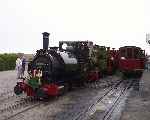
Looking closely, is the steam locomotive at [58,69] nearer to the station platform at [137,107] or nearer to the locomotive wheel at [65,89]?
the locomotive wheel at [65,89]

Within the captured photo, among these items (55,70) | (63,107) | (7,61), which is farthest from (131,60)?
(63,107)

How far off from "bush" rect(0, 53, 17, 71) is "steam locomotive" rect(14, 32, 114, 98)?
17754 millimetres

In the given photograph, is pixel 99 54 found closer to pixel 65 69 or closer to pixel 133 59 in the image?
pixel 133 59

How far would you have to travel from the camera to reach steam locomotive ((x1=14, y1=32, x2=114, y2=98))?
16047 mm

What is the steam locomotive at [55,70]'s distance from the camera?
16.0 meters

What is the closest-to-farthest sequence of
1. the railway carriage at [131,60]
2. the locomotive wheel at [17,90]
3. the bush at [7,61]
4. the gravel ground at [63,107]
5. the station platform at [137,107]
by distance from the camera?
the gravel ground at [63,107], the station platform at [137,107], the locomotive wheel at [17,90], the railway carriage at [131,60], the bush at [7,61]

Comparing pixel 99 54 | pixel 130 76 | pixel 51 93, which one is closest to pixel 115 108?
pixel 51 93

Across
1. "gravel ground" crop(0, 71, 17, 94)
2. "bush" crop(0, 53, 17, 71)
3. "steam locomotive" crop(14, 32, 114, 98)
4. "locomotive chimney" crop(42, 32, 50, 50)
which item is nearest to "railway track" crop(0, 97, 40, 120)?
"steam locomotive" crop(14, 32, 114, 98)

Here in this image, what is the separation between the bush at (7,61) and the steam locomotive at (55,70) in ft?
58.2

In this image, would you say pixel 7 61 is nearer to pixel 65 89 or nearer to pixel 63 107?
pixel 65 89

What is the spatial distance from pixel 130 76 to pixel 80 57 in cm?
1109

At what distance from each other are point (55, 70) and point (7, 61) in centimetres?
2311

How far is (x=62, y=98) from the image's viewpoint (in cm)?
1664

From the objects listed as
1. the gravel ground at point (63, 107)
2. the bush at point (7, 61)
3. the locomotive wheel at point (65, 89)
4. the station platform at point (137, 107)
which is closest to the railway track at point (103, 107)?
the gravel ground at point (63, 107)
